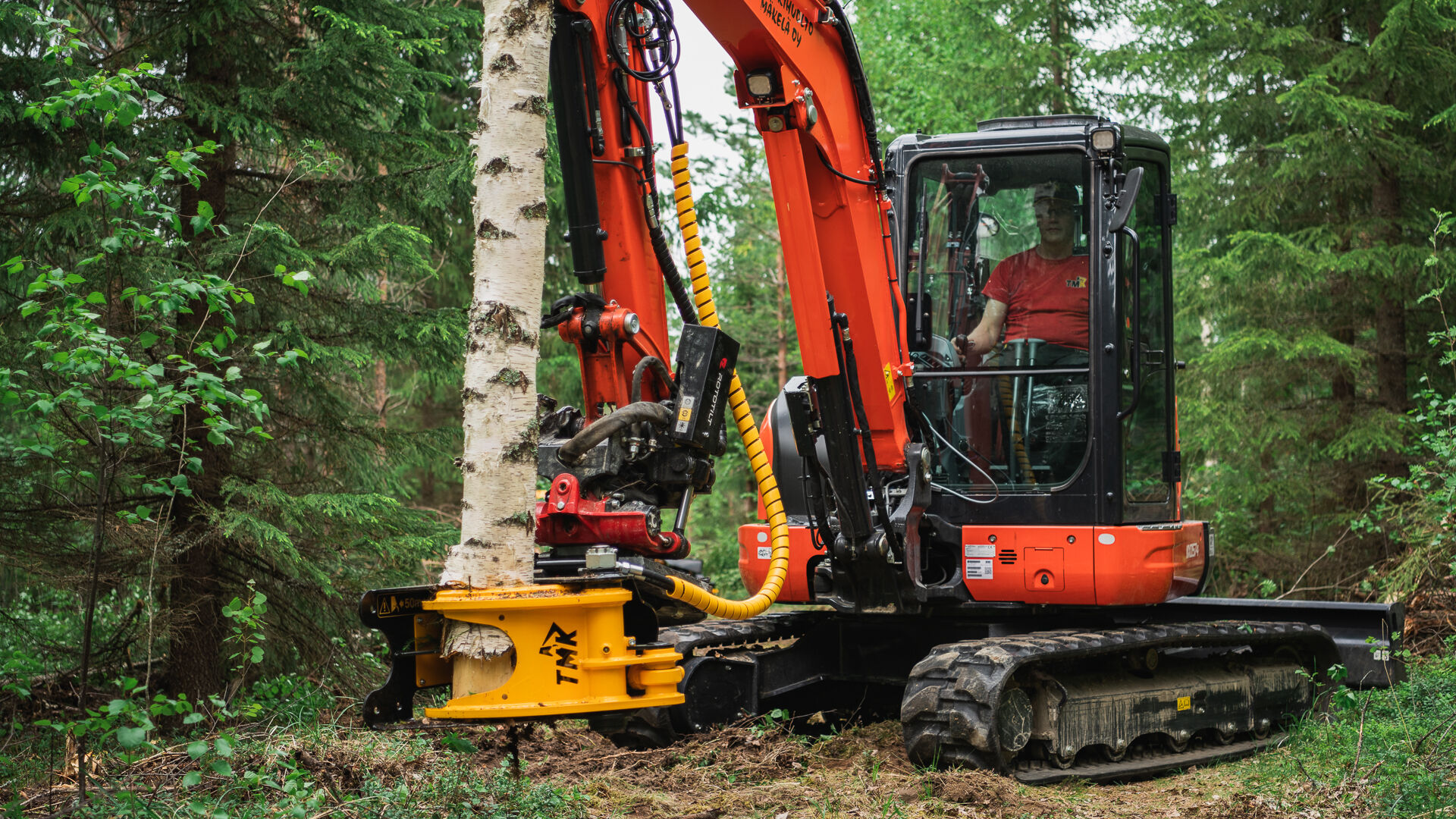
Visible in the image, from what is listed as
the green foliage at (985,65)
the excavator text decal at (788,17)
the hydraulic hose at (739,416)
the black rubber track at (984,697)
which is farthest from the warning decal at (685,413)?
the green foliage at (985,65)

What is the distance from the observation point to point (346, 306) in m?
7.53

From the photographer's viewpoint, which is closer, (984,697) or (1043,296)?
(984,697)

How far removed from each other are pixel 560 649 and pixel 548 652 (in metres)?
0.04

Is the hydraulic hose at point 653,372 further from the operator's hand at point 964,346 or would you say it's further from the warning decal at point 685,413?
the operator's hand at point 964,346

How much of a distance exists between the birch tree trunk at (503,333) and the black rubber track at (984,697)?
2382 mm

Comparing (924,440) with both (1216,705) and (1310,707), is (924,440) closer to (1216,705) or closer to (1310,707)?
(1216,705)

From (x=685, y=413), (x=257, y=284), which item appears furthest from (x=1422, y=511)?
(x=257, y=284)

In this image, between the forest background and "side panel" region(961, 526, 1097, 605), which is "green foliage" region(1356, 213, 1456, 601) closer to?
the forest background

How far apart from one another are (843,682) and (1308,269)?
6.46m

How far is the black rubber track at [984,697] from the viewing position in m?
5.37

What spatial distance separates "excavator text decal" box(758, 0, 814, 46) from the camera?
5027 mm

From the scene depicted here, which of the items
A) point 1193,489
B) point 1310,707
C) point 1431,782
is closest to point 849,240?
point 1431,782

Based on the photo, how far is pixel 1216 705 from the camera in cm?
666

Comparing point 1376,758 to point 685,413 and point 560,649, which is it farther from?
point 560,649
